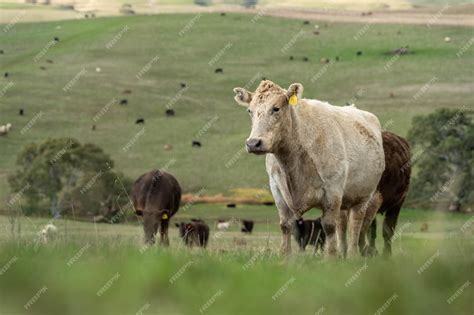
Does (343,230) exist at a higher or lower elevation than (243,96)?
lower

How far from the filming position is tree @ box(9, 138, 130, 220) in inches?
2373

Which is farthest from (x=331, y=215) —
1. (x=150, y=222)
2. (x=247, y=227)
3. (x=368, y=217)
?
(x=247, y=227)

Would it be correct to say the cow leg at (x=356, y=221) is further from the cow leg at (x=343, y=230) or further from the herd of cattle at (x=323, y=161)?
the cow leg at (x=343, y=230)

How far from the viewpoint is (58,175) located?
206 ft

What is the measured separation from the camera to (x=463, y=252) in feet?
31.0

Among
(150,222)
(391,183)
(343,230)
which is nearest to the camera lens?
(343,230)

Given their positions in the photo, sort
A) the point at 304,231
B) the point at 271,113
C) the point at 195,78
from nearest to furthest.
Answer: the point at 271,113, the point at 304,231, the point at 195,78

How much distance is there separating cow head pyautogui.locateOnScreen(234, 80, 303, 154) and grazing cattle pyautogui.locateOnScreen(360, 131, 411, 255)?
134 inches

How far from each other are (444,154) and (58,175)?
72.9ft

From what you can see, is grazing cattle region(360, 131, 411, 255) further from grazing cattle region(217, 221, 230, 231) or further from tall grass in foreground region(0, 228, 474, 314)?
A: grazing cattle region(217, 221, 230, 231)

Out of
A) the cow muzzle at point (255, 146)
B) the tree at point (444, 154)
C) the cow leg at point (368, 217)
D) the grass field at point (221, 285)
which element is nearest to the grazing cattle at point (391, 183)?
the cow leg at point (368, 217)

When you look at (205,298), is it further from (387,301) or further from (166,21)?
(166,21)

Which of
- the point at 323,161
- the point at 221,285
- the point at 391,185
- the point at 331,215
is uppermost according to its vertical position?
the point at 221,285

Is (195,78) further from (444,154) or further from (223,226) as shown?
(223,226)
